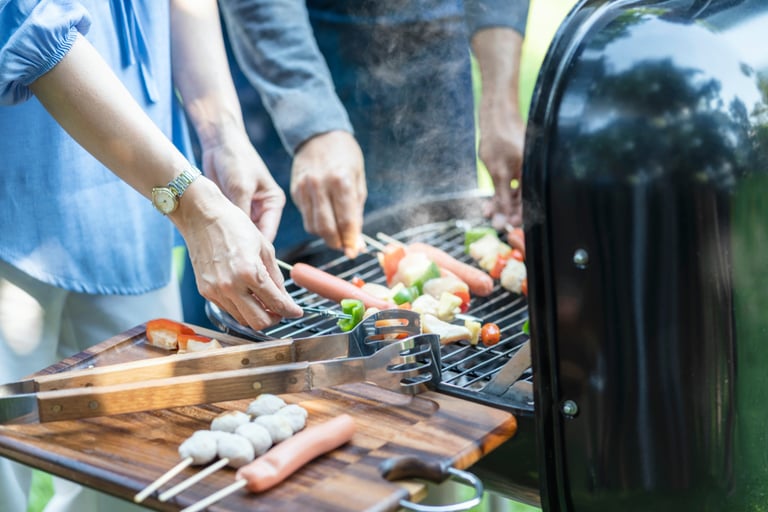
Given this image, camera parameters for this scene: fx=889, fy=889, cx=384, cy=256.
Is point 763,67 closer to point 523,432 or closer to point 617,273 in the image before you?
point 617,273

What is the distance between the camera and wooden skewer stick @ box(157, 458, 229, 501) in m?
1.43

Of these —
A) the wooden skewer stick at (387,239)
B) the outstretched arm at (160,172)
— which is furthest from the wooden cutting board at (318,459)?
the wooden skewer stick at (387,239)

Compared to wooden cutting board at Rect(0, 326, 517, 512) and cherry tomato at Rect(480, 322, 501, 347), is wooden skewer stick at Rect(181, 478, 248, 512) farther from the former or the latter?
cherry tomato at Rect(480, 322, 501, 347)

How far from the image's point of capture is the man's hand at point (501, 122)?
2.79 metres

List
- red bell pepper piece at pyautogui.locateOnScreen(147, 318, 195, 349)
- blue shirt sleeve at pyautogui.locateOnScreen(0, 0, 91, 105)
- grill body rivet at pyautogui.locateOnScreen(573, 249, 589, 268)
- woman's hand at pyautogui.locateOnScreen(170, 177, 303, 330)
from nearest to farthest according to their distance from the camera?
1. grill body rivet at pyautogui.locateOnScreen(573, 249, 589, 268)
2. blue shirt sleeve at pyautogui.locateOnScreen(0, 0, 91, 105)
3. woman's hand at pyautogui.locateOnScreen(170, 177, 303, 330)
4. red bell pepper piece at pyautogui.locateOnScreen(147, 318, 195, 349)

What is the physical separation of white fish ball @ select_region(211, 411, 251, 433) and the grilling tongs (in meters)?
0.05

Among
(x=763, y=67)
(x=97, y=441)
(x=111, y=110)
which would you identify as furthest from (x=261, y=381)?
(x=763, y=67)

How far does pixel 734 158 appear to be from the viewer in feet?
4.68

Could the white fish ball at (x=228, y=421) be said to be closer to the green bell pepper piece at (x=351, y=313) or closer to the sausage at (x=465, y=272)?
the green bell pepper piece at (x=351, y=313)

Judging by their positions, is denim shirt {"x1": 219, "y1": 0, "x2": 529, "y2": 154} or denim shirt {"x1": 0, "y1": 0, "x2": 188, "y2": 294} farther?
denim shirt {"x1": 219, "y1": 0, "x2": 529, "y2": 154}

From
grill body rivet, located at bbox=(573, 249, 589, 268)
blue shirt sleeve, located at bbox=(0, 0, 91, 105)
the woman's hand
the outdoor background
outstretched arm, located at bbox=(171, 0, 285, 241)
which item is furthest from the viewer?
the outdoor background

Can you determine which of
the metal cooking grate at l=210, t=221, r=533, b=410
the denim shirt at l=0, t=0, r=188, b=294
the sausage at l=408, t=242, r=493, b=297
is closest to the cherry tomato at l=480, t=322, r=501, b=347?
the metal cooking grate at l=210, t=221, r=533, b=410

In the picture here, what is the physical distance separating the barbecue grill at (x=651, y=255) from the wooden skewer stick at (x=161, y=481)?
0.63 metres

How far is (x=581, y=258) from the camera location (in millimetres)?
1495
